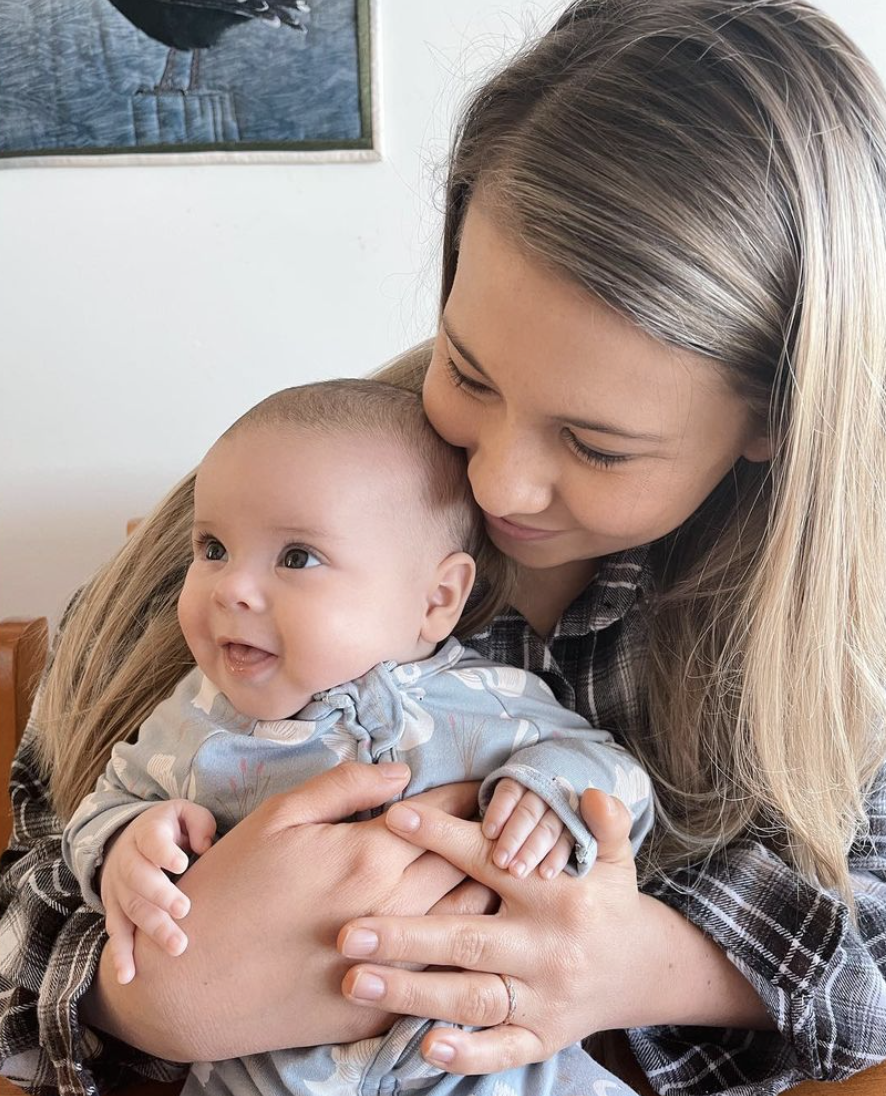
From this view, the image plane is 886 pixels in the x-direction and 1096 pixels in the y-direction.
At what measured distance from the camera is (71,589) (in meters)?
2.11

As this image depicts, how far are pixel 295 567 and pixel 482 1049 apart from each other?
1.33 feet

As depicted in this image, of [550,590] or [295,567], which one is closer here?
[295,567]

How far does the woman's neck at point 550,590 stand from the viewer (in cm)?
114

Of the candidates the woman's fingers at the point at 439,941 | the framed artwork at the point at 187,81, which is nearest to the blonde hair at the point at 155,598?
the woman's fingers at the point at 439,941

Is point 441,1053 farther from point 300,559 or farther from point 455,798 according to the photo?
point 300,559

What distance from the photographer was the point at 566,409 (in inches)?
32.3

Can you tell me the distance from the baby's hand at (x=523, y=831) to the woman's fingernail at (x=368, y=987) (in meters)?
0.13

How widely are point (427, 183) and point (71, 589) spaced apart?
3.43 ft

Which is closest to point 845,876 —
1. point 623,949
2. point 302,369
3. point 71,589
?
point 623,949

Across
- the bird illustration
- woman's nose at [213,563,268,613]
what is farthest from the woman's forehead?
the bird illustration

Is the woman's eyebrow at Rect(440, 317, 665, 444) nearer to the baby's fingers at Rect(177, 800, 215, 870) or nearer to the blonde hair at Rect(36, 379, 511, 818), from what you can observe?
the blonde hair at Rect(36, 379, 511, 818)

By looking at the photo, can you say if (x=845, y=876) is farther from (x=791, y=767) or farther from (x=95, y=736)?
(x=95, y=736)

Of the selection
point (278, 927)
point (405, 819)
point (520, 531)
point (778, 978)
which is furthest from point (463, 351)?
point (778, 978)

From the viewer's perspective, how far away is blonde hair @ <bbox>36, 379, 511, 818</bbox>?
95 centimetres
